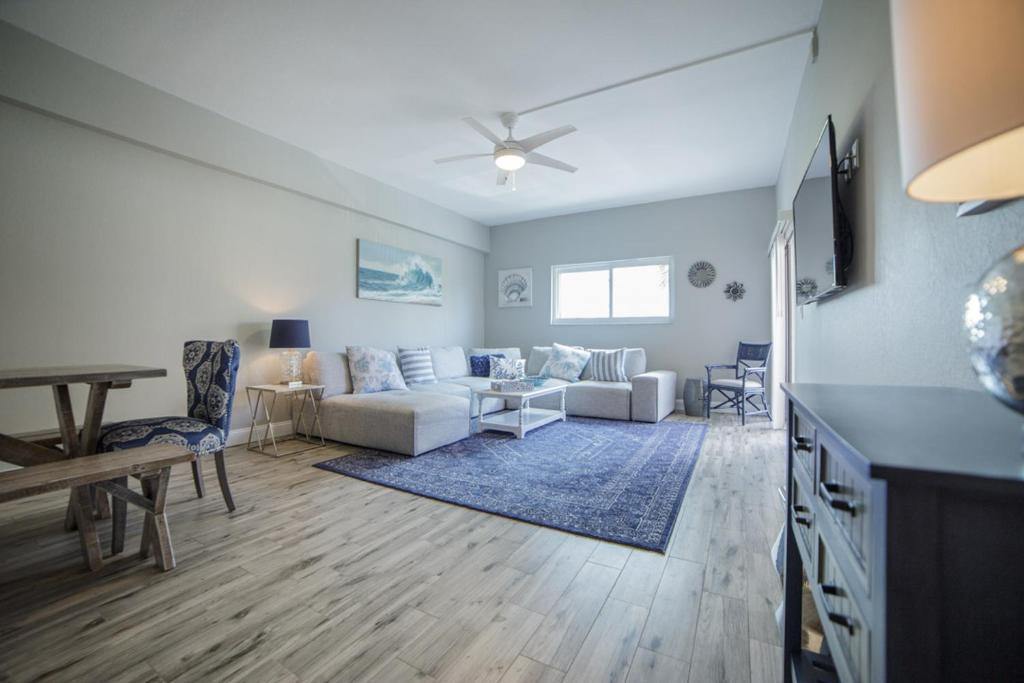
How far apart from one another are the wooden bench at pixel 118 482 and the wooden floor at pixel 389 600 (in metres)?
0.10

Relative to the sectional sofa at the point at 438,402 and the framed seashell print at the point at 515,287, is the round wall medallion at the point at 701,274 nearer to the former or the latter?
the sectional sofa at the point at 438,402

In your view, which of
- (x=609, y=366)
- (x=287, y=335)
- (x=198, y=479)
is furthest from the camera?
(x=609, y=366)

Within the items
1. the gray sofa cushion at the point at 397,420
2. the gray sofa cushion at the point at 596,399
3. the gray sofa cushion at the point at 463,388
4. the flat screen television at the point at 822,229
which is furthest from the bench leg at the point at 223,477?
the gray sofa cushion at the point at 596,399

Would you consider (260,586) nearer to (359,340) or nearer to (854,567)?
(854,567)

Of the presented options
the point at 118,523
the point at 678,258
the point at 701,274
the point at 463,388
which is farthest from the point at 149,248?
the point at 701,274

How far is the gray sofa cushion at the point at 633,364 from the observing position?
17.3 ft

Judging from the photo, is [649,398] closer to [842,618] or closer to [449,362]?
[449,362]

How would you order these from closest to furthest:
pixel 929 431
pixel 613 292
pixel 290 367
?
pixel 929 431, pixel 290 367, pixel 613 292

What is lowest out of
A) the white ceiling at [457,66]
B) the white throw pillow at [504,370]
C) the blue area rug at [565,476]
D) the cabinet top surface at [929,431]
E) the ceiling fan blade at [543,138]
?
the blue area rug at [565,476]

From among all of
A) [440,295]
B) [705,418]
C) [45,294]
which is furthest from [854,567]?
[440,295]

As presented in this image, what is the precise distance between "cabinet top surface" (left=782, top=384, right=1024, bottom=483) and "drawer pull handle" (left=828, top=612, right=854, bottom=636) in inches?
11.2

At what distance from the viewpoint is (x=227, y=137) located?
344cm

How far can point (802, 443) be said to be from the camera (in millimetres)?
926

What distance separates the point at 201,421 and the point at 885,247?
3189mm
